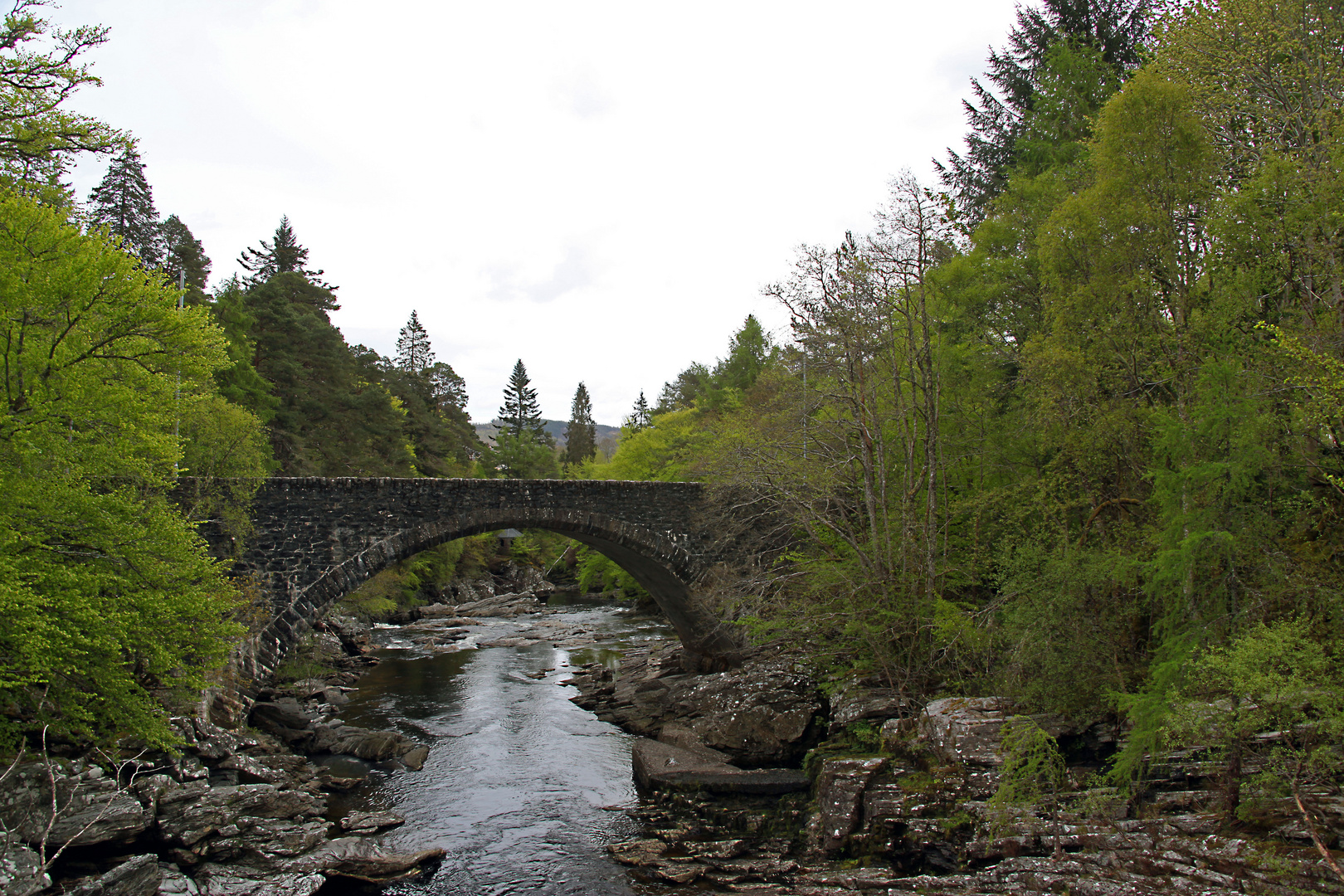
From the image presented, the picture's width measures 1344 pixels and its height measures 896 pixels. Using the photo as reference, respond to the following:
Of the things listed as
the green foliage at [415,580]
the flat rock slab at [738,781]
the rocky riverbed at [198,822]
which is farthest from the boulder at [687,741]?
the green foliage at [415,580]

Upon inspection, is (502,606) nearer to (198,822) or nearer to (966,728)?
(198,822)

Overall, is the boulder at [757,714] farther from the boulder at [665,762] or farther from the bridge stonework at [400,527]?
the bridge stonework at [400,527]

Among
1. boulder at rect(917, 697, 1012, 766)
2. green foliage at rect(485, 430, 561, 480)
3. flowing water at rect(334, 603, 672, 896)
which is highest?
green foliage at rect(485, 430, 561, 480)

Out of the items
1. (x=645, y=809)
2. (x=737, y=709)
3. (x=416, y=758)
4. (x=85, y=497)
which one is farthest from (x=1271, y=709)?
(x=416, y=758)

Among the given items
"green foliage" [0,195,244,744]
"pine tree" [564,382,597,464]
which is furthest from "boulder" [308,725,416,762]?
"pine tree" [564,382,597,464]

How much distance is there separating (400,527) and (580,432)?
58039 millimetres

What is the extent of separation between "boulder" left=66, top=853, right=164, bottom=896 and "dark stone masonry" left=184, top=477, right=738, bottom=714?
6.46m

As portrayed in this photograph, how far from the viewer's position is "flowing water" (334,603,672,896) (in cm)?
1073

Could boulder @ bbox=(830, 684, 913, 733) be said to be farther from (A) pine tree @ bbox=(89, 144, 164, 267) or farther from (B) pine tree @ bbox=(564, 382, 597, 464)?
(B) pine tree @ bbox=(564, 382, 597, 464)

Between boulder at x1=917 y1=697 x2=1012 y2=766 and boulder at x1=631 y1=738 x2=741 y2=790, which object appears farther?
boulder at x1=631 y1=738 x2=741 y2=790

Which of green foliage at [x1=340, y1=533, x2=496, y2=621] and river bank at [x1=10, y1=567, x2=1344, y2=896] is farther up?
green foliage at [x1=340, y1=533, x2=496, y2=621]

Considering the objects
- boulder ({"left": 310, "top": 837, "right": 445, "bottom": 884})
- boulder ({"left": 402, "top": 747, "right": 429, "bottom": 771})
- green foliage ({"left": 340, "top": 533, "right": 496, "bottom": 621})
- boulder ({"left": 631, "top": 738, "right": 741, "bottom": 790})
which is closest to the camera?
boulder ({"left": 310, "top": 837, "right": 445, "bottom": 884})

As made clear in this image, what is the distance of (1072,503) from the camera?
35.3ft

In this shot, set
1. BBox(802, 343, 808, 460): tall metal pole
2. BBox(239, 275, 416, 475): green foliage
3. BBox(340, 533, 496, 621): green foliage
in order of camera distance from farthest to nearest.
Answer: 1. BBox(340, 533, 496, 621): green foliage
2. BBox(239, 275, 416, 475): green foliage
3. BBox(802, 343, 808, 460): tall metal pole
